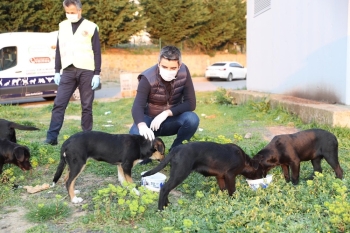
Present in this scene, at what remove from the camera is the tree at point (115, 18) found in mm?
26047

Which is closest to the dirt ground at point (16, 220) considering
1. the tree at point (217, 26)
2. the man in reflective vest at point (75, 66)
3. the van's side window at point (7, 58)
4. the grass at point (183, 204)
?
the grass at point (183, 204)

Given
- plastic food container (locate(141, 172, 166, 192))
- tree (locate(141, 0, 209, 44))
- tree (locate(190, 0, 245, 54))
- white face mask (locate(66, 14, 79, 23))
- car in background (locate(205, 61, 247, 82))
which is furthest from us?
tree (locate(190, 0, 245, 54))

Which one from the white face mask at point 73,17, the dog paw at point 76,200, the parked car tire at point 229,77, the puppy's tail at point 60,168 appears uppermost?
the white face mask at point 73,17

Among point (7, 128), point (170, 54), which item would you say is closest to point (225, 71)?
point (7, 128)

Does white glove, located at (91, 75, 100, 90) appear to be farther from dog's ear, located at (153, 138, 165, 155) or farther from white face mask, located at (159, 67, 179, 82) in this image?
dog's ear, located at (153, 138, 165, 155)

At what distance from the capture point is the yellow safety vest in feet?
21.2

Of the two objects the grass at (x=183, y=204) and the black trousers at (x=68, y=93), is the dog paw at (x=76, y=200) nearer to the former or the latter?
the grass at (x=183, y=204)

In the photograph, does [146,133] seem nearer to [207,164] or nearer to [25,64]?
[207,164]

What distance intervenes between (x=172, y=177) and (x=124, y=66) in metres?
26.2

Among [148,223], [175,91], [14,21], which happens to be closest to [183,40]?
[14,21]

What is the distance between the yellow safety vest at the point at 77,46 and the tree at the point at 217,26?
89.5 ft

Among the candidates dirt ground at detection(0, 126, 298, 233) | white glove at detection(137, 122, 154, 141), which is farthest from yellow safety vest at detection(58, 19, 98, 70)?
dirt ground at detection(0, 126, 298, 233)

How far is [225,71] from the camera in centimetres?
2825

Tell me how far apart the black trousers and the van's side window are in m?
8.25
